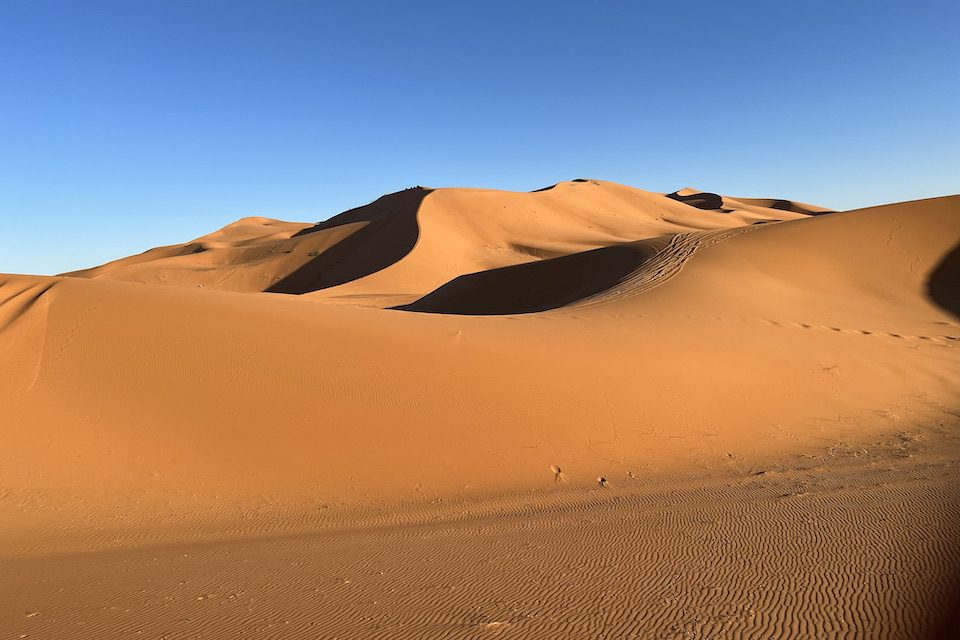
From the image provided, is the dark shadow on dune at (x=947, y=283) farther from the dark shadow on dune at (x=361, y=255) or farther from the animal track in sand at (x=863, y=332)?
the dark shadow on dune at (x=361, y=255)

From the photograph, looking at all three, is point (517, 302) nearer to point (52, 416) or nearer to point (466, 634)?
point (52, 416)

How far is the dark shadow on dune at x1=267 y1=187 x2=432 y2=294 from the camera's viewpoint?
34250 millimetres

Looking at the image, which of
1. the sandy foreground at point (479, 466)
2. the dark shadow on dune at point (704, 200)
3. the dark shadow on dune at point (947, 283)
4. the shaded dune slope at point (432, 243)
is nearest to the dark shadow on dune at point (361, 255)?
the shaded dune slope at point (432, 243)

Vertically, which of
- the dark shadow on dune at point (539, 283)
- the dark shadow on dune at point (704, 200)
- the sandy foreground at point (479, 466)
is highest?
the dark shadow on dune at point (704, 200)

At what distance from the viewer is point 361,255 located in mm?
36625

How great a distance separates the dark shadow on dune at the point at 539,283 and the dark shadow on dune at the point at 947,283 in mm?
6776

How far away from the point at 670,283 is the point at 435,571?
1236cm

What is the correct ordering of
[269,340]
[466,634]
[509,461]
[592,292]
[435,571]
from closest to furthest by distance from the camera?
[466,634] < [435,571] < [509,461] < [269,340] < [592,292]

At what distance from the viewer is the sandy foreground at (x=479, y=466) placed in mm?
3252

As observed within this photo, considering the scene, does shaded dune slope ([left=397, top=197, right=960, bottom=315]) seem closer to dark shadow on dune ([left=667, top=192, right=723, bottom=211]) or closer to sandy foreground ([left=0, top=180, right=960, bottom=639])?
sandy foreground ([left=0, top=180, right=960, bottom=639])

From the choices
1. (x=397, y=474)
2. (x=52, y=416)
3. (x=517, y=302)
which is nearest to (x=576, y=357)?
(x=397, y=474)

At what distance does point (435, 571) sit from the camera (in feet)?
12.3

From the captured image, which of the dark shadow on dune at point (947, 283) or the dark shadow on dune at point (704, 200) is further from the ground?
the dark shadow on dune at point (704, 200)

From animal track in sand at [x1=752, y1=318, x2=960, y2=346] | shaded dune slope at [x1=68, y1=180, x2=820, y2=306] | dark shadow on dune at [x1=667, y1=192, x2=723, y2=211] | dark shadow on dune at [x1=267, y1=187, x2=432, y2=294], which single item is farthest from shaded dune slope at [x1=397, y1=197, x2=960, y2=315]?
dark shadow on dune at [x1=667, y1=192, x2=723, y2=211]
